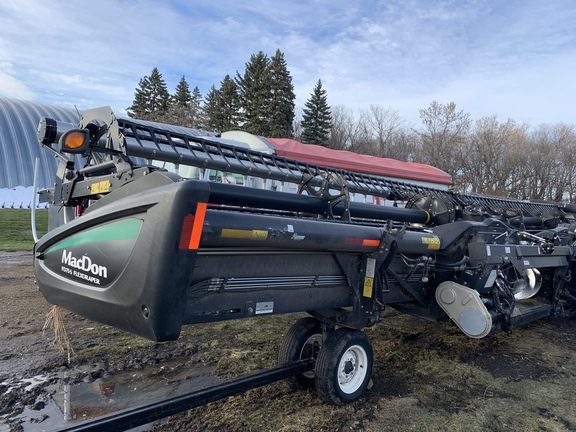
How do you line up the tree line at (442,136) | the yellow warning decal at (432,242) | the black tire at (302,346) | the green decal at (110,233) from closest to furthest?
the green decal at (110,233) < the black tire at (302,346) < the yellow warning decal at (432,242) < the tree line at (442,136)

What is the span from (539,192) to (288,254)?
38.0m

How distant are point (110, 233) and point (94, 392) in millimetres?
1649

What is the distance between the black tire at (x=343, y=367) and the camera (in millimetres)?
3029

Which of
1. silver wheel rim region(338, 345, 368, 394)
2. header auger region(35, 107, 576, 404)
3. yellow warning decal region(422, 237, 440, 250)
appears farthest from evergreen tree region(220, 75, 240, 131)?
silver wheel rim region(338, 345, 368, 394)

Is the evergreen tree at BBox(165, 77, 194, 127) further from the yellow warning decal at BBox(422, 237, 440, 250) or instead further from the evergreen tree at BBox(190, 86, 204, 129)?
the yellow warning decal at BBox(422, 237, 440, 250)

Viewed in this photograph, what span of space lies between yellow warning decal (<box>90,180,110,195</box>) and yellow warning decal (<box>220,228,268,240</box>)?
97 cm

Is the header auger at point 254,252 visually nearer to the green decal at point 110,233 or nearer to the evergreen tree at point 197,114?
the green decal at point 110,233

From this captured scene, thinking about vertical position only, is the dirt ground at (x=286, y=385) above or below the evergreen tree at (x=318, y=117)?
below

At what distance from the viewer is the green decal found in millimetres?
2199

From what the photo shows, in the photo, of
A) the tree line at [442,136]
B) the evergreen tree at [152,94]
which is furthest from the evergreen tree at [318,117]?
the evergreen tree at [152,94]

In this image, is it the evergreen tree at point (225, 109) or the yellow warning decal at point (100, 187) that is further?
the evergreen tree at point (225, 109)

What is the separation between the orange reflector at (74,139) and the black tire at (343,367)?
2076 millimetres

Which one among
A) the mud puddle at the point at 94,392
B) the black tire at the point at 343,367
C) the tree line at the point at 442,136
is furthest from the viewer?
the tree line at the point at 442,136

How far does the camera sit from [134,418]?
7.66 ft
